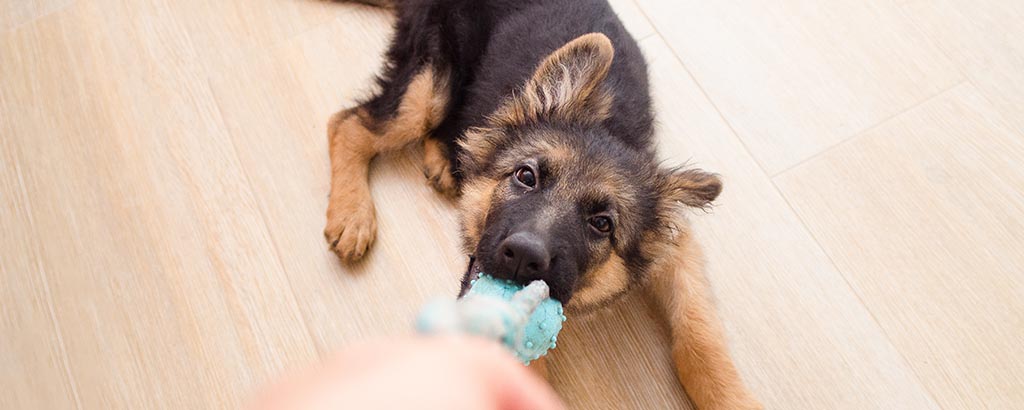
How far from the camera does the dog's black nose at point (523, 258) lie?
5.18 ft

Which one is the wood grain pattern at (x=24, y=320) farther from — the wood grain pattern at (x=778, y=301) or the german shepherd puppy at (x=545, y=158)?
the wood grain pattern at (x=778, y=301)

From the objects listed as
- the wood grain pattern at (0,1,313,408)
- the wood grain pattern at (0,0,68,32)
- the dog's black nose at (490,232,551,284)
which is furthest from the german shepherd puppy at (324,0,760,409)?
the wood grain pattern at (0,0,68,32)

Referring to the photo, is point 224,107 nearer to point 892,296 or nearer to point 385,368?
point 385,368

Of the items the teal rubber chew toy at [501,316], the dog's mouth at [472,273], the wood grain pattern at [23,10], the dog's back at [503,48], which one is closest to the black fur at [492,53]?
the dog's back at [503,48]

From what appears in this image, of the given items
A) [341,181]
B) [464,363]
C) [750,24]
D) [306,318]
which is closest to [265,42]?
[341,181]

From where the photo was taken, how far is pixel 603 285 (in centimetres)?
193

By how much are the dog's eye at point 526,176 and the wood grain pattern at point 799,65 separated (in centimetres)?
109

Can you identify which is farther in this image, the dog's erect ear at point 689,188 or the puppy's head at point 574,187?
the dog's erect ear at point 689,188

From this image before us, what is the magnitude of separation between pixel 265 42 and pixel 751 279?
7.11 feet

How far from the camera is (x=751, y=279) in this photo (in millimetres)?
2328

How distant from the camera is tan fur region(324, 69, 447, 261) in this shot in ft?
→ 7.81

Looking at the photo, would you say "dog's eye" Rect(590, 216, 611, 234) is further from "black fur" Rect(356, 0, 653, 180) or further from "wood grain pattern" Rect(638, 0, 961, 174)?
"wood grain pattern" Rect(638, 0, 961, 174)

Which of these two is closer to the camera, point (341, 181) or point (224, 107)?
point (341, 181)

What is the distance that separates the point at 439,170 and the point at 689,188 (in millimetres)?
971
